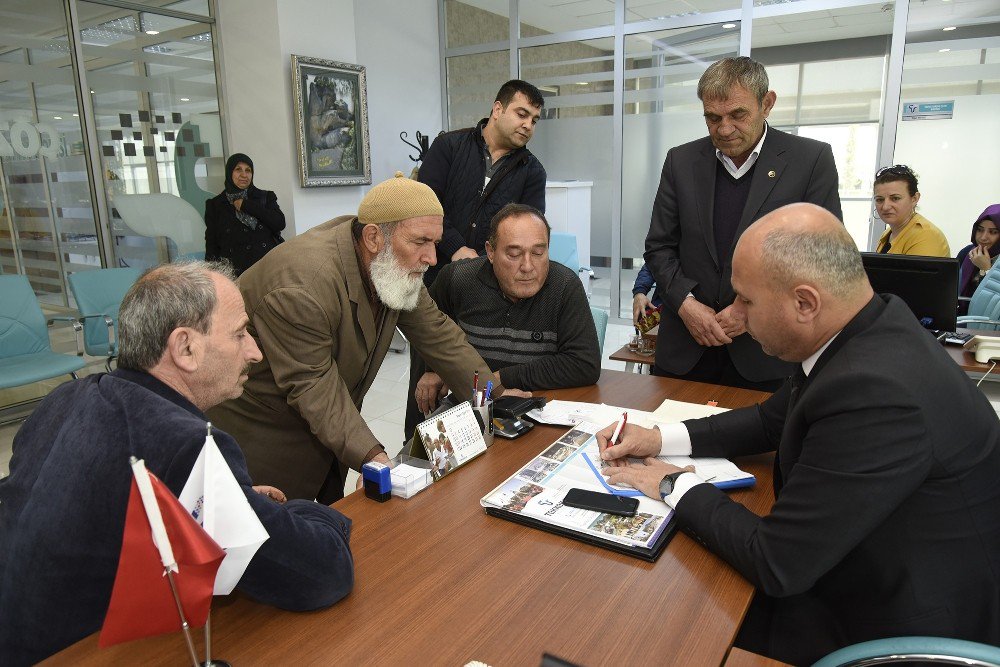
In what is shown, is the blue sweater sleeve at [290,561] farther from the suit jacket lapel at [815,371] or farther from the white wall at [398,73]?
the white wall at [398,73]

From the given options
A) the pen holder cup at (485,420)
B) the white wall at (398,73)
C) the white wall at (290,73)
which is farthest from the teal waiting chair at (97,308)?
the pen holder cup at (485,420)

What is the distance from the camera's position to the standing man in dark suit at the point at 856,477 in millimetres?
1097

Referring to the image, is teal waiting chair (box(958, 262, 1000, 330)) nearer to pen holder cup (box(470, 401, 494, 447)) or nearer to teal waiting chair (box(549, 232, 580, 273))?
teal waiting chair (box(549, 232, 580, 273))

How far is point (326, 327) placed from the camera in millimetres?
1883

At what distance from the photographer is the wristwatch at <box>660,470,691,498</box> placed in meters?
1.43

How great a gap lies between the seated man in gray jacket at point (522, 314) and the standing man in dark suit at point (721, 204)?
0.37 meters

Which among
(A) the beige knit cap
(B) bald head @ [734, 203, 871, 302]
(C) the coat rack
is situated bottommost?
(B) bald head @ [734, 203, 871, 302]

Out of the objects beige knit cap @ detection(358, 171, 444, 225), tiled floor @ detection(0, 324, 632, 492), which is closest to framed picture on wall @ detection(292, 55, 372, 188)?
tiled floor @ detection(0, 324, 632, 492)

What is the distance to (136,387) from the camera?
1096mm

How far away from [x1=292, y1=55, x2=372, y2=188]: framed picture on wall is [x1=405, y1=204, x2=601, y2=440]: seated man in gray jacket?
369 centimetres

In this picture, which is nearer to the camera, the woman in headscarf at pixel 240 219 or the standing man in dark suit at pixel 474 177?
the standing man in dark suit at pixel 474 177

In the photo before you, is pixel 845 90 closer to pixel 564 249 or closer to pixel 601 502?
pixel 564 249

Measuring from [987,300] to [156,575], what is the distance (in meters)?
4.56

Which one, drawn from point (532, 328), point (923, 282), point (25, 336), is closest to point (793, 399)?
point (532, 328)
